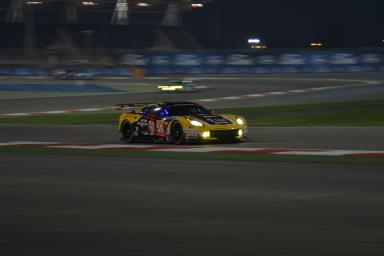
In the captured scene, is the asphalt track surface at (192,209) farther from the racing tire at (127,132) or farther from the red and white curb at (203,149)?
the racing tire at (127,132)

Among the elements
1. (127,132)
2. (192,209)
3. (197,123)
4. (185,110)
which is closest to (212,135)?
(197,123)

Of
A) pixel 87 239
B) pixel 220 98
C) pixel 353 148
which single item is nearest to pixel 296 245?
pixel 87 239

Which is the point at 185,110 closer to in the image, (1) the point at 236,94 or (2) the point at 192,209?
(2) the point at 192,209

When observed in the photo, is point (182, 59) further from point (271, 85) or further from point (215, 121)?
point (215, 121)

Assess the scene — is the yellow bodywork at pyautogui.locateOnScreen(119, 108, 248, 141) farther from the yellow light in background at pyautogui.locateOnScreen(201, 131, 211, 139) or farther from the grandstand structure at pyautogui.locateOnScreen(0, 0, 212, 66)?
the grandstand structure at pyautogui.locateOnScreen(0, 0, 212, 66)

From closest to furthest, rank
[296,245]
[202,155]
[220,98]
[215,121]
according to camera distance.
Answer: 1. [296,245]
2. [202,155]
3. [215,121]
4. [220,98]

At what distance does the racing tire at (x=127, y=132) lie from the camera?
18109mm

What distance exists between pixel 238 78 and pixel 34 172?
153ft

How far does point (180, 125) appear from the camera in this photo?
16.7 meters

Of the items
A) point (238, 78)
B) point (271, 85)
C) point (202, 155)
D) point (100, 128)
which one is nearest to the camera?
point (202, 155)

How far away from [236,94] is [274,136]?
76.7 feet

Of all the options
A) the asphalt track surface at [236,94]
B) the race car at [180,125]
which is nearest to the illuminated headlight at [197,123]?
the race car at [180,125]

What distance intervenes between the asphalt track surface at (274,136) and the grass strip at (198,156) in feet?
6.37

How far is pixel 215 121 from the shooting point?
1667cm
